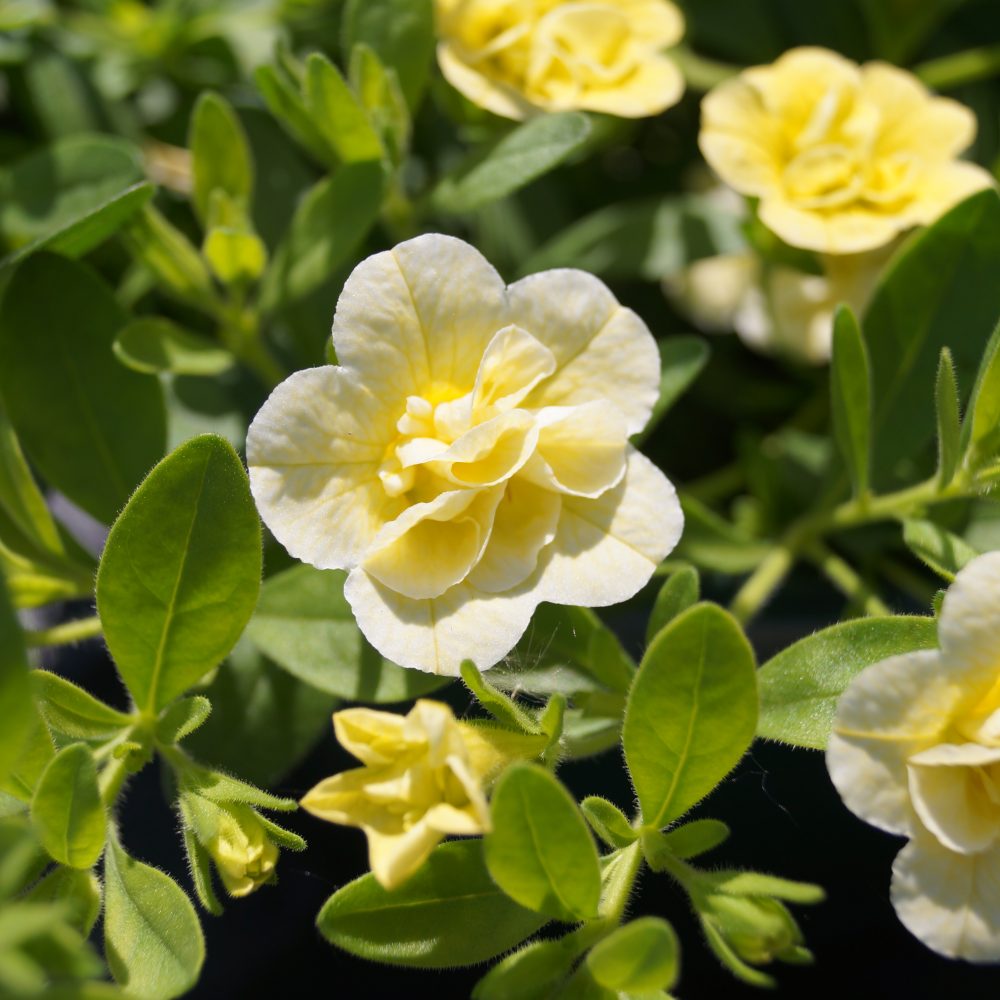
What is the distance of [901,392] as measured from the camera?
1.08 m

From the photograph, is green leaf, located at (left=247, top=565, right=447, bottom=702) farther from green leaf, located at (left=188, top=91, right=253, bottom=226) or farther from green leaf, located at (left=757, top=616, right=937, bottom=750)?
green leaf, located at (left=188, top=91, right=253, bottom=226)

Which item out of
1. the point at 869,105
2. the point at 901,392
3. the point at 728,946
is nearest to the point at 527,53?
the point at 869,105

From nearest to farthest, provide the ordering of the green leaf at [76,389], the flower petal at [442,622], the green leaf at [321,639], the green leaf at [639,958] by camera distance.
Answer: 1. the green leaf at [639,958]
2. the flower petal at [442,622]
3. the green leaf at [321,639]
4. the green leaf at [76,389]

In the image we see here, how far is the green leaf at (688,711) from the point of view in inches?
27.3

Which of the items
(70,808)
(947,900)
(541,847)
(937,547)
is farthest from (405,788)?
(937,547)

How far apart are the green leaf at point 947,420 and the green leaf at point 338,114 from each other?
1.48ft

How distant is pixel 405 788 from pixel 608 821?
6.4 inches

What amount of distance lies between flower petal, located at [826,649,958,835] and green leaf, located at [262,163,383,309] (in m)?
0.52

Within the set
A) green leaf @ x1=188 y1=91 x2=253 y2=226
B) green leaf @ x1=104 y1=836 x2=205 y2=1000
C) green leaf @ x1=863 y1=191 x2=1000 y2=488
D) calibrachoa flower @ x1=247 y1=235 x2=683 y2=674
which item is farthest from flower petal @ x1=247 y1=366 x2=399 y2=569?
green leaf @ x1=863 y1=191 x2=1000 y2=488

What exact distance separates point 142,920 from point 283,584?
0.82 ft

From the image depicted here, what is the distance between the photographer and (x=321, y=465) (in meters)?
0.78

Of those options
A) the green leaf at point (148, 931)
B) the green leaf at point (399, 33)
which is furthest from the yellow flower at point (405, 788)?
the green leaf at point (399, 33)

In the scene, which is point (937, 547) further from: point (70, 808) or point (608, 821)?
point (70, 808)

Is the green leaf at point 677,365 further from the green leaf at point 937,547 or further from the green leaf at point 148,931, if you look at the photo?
the green leaf at point 148,931
